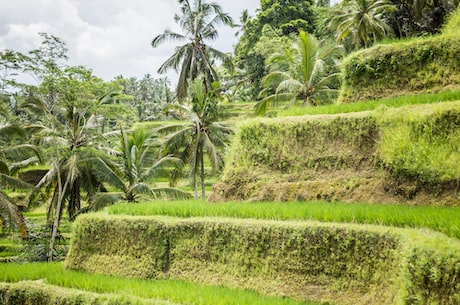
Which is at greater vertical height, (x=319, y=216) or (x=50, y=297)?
(x=319, y=216)

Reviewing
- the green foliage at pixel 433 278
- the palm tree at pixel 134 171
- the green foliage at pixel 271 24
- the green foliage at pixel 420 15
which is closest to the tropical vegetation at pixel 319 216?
the green foliage at pixel 433 278

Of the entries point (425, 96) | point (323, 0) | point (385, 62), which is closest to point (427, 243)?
point (425, 96)

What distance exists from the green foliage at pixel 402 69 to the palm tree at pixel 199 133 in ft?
26.7

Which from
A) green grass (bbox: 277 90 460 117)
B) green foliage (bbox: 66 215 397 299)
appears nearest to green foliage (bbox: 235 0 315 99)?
green grass (bbox: 277 90 460 117)

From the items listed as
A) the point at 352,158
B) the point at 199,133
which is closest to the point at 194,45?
the point at 199,133

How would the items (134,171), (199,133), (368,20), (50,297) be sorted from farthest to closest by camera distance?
(368,20), (199,133), (134,171), (50,297)

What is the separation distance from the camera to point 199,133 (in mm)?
16000

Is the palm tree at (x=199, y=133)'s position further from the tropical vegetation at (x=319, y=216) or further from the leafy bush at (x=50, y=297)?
the leafy bush at (x=50, y=297)

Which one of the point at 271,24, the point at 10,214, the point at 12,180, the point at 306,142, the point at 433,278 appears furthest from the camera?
the point at 271,24

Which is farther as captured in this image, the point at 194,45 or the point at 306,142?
the point at 194,45

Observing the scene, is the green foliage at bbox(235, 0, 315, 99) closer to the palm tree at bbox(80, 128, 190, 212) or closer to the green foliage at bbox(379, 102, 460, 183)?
the palm tree at bbox(80, 128, 190, 212)

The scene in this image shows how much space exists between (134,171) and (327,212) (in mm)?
9458

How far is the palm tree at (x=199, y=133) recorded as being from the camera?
1585cm

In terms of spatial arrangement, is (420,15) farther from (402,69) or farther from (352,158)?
(352,158)
